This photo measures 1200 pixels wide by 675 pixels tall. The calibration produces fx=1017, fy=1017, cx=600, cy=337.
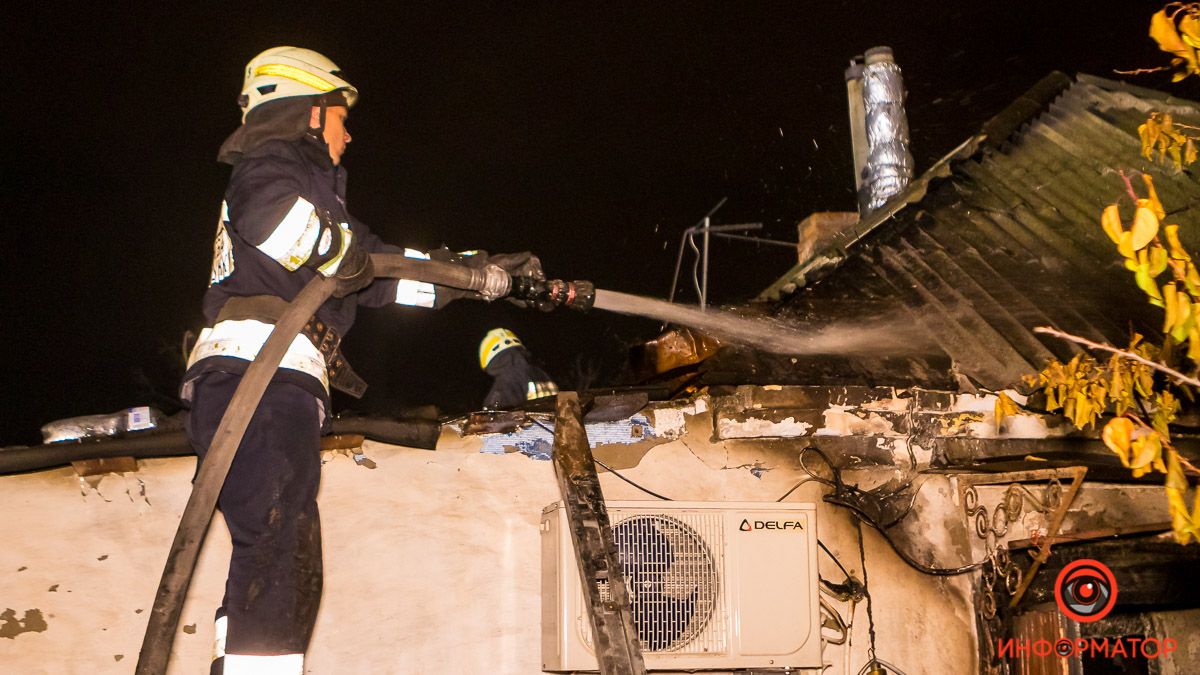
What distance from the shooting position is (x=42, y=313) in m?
32.1

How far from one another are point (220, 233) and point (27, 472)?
165 centimetres

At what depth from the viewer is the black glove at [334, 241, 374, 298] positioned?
421cm

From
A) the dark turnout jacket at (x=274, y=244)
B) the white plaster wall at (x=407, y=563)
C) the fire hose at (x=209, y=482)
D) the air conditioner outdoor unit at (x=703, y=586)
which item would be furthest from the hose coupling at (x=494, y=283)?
the air conditioner outdoor unit at (x=703, y=586)

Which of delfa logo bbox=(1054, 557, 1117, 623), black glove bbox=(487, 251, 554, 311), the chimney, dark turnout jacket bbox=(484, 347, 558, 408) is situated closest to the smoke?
black glove bbox=(487, 251, 554, 311)

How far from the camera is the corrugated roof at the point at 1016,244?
6.43 meters

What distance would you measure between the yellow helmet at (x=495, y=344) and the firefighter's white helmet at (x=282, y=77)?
4536mm

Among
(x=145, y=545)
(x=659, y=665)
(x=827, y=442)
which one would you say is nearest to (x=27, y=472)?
(x=145, y=545)

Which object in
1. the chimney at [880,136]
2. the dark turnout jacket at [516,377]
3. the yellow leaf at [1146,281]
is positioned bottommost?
the yellow leaf at [1146,281]

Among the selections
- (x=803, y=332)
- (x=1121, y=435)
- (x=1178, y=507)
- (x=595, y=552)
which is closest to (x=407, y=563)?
(x=595, y=552)

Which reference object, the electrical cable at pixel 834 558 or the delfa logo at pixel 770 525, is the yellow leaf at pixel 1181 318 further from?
the electrical cable at pixel 834 558

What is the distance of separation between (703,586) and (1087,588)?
7.01ft

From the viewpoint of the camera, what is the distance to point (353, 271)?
4.25 meters

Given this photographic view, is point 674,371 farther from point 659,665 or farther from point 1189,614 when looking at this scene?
point 1189,614

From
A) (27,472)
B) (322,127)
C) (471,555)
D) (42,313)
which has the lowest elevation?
(471,555)
